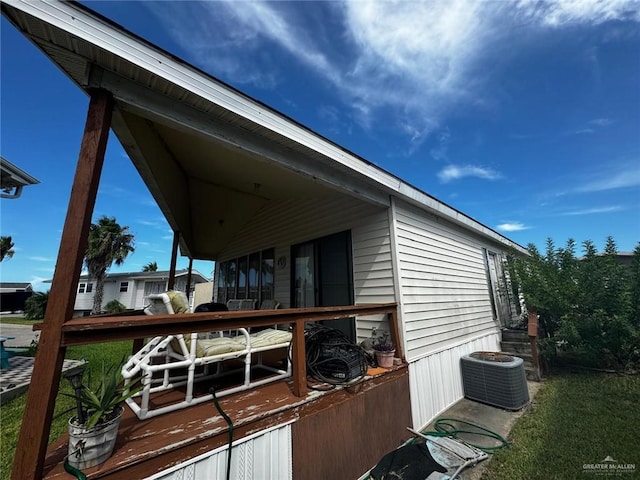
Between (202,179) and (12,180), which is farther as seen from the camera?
(12,180)

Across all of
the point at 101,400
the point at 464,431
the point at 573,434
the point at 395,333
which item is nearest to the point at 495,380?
the point at 573,434

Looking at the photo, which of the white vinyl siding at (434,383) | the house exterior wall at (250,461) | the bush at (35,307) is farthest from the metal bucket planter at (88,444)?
the bush at (35,307)

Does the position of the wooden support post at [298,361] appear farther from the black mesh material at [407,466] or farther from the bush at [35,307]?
the bush at [35,307]

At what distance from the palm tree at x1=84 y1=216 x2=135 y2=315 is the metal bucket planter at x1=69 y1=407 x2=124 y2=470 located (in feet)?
68.2

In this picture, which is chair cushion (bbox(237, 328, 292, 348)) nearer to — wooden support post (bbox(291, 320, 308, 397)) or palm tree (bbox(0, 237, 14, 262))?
wooden support post (bbox(291, 320, 308, 397))

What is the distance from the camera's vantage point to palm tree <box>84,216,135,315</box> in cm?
1745

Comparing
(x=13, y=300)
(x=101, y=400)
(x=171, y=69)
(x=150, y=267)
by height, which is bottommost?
(x=101, y=400)

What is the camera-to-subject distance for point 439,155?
1075cm

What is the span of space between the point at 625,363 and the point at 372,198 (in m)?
6.56

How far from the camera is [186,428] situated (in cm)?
178

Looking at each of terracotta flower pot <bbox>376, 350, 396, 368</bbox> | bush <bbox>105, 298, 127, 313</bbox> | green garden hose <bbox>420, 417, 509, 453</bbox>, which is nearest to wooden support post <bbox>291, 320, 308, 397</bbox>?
terracotta flower pot <bbox>376, 350, 396, 368</bbox>

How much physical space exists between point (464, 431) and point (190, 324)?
12.1 ft

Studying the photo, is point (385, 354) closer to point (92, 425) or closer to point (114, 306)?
point (92, 425)

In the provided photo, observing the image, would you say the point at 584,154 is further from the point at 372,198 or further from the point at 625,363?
the point at 372,198
